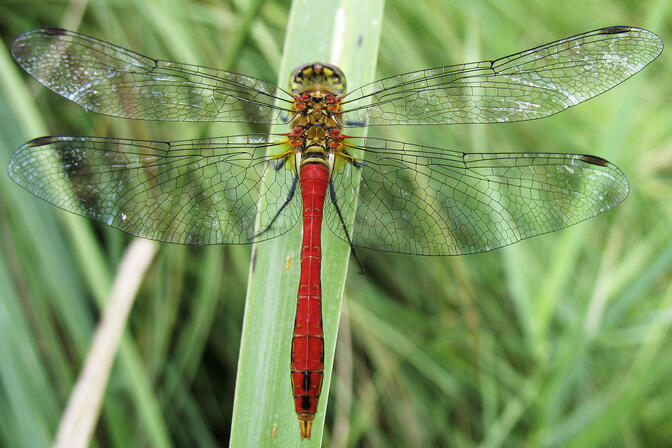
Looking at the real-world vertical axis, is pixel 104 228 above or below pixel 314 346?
above

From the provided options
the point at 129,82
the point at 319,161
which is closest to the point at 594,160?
the point at 319,161

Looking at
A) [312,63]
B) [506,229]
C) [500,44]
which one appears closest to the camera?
[506,229]

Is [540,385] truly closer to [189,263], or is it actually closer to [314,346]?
[314,346]

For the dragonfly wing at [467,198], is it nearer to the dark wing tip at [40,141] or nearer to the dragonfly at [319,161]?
the dragonfly at [319,161]

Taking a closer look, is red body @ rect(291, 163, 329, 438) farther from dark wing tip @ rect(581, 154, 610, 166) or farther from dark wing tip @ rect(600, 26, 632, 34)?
dark wing tip @ rect(600, 26, 632, 34)

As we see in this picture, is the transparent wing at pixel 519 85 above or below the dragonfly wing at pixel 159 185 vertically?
above

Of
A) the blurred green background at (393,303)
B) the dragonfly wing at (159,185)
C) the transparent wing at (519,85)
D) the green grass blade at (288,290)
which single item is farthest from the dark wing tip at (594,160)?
the dragonfly wing at (159,185)

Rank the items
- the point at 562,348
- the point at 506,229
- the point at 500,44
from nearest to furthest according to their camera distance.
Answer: the point at 506,229, the point at 562,348, the point at 500,44

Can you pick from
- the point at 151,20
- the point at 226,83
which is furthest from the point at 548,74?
the point at 151,20
